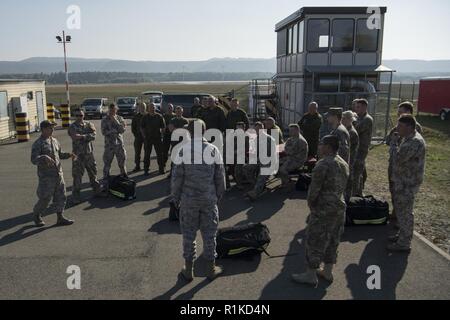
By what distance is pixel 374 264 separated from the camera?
18.5 feet

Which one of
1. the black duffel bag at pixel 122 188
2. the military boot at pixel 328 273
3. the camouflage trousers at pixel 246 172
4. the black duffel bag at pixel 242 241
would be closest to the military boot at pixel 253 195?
the camouflage trousers at pixel 246 172

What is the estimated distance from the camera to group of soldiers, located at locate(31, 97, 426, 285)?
15.7 ft

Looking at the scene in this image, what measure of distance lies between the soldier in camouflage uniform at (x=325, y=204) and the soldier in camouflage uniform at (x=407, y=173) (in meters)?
1.52

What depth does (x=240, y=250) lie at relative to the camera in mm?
5797

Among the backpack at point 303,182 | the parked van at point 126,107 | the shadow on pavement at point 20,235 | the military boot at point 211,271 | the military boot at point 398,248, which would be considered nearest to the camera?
the military boot at point 211,271

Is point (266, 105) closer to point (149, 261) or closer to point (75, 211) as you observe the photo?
point (75, 211)

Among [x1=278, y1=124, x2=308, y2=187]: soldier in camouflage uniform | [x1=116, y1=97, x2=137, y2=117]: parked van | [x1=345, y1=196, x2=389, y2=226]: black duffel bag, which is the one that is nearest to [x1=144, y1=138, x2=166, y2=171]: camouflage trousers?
[x1=278, y1=124, x2=308, y2=187]: soldier in camouflage uniform

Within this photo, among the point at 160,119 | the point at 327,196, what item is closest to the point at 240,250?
the point at 327,196

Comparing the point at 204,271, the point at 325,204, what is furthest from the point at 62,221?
the point at 325,204

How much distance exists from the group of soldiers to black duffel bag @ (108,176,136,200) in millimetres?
349

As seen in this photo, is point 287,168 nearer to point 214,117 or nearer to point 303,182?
point 303,182

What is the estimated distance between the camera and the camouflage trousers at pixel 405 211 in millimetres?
5809

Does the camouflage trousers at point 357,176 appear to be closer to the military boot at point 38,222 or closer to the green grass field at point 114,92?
the military boot at point 38,222
